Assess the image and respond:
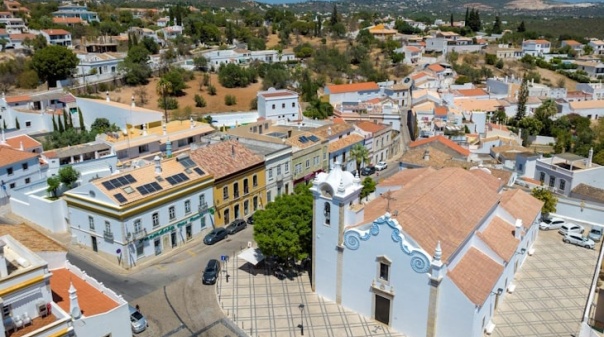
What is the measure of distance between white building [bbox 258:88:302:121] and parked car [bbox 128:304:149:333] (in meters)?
47.6

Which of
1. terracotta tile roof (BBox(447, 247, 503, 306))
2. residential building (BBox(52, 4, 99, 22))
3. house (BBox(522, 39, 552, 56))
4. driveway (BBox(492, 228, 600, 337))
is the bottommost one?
driveway (BBox(492, 228, 600, 337))

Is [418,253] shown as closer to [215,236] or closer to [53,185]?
[215,236]

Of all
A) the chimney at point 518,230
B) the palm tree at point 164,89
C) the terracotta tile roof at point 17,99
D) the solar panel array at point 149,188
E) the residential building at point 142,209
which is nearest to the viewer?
the chimney at point 518,230

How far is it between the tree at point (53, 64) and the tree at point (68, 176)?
50641mm

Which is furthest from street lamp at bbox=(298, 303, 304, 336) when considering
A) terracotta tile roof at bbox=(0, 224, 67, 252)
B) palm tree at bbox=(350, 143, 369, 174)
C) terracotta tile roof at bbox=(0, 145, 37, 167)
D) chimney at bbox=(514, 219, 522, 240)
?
terracotta tile roof at bbox=(0, 145, 37, 167)

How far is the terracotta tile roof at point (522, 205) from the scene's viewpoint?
37438mm

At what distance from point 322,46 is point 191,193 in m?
107

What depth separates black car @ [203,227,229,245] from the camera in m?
42.3

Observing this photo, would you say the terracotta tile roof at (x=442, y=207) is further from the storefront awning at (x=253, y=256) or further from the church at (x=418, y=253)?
the storefront awning at (x=253, y=256)

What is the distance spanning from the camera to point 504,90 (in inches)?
4107

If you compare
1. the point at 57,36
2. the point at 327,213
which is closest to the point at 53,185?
the point at 327,213

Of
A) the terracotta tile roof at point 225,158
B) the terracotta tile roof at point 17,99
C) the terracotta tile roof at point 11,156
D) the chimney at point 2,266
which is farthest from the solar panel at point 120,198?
the terracotta tile roof at point 17,99

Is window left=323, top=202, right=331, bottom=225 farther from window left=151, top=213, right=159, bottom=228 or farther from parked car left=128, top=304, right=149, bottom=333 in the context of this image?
window left=151, top=213, right=159, bottom=228

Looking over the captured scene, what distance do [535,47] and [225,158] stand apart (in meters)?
135
